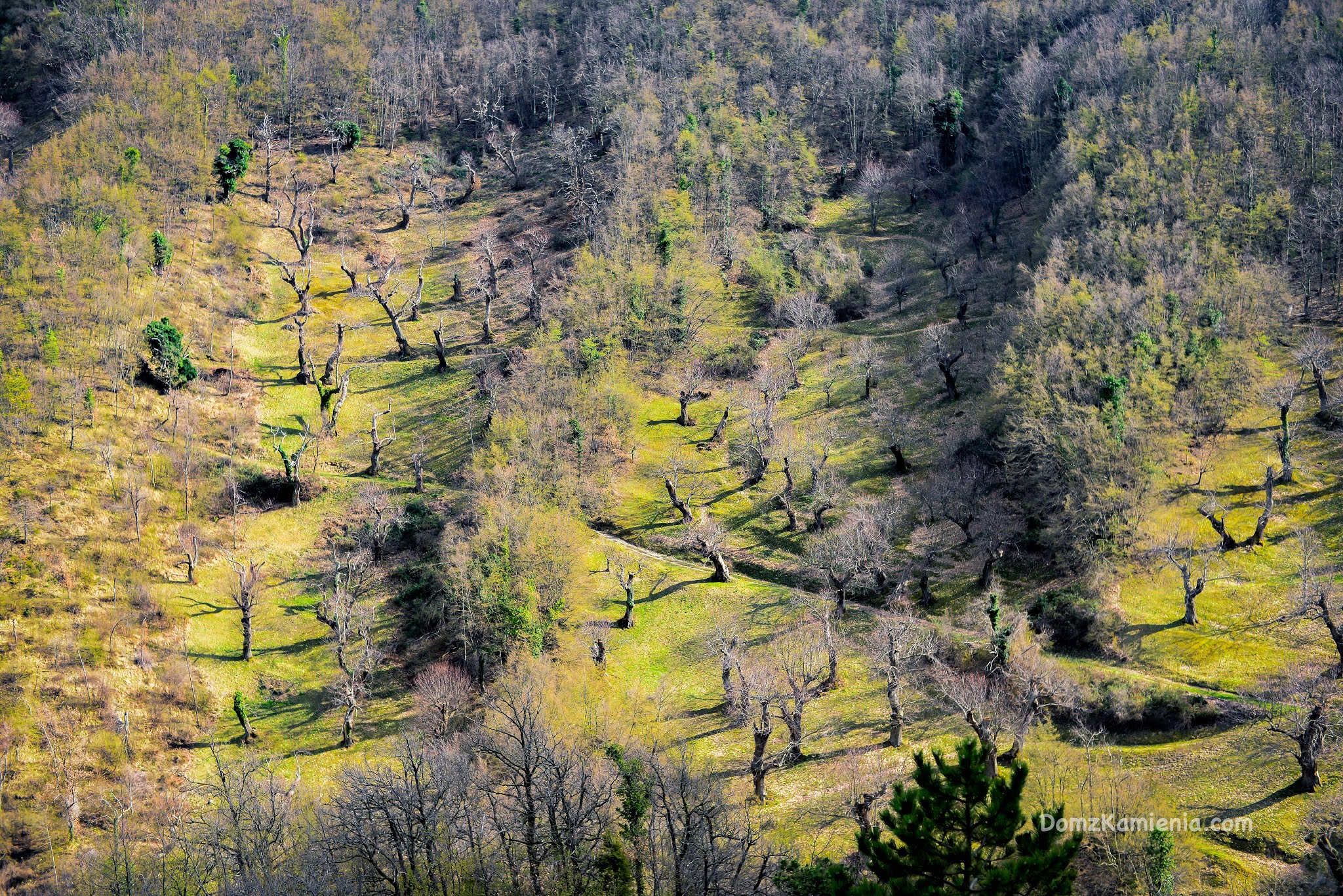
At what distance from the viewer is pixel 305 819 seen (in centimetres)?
6197

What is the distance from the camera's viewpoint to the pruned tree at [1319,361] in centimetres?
8650

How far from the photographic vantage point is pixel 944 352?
102062mm

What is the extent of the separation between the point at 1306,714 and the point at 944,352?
50.5 m

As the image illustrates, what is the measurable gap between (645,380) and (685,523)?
73.4 ft

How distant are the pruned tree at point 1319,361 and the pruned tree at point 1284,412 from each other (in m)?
1.71

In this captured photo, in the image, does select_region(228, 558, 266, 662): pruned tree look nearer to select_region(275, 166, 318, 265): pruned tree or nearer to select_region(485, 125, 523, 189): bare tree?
select_region(275, 166, 318, 265): pruned tree

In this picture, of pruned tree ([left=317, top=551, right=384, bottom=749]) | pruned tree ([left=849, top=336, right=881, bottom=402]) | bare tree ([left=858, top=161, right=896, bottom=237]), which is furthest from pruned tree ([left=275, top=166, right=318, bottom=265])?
bare tree ([left=858, top=161, right=896, bottom=237])

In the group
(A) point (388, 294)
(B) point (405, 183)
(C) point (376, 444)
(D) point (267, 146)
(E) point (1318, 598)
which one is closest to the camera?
(E) point (1318, 598)

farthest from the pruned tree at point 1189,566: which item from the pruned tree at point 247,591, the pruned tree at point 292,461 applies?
the pruned tree at point 292,461

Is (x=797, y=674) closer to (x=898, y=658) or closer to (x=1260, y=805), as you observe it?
(x=898, y=658)

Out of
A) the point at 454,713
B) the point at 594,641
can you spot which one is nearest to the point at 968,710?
the point at 594,641

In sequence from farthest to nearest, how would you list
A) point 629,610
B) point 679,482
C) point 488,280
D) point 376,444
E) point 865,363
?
point 488,280 < point 865,363 < point 679,482 < point 376,444 < point 629,610

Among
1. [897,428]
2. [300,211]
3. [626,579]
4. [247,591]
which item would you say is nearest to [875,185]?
[897,428]

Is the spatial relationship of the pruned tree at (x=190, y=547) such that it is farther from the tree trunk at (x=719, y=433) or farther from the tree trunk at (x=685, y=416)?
the tree trunk at (x=719, y=433)
